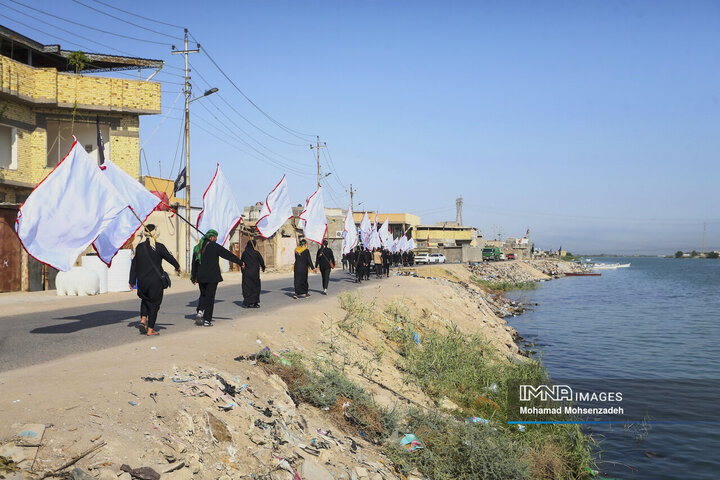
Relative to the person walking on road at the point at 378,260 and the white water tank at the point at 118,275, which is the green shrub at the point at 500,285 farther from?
the white water tank at the point at 118,275

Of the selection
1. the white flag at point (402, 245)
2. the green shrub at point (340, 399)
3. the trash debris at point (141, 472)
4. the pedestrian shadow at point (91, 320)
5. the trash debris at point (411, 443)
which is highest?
the white flag at point (402, 245)

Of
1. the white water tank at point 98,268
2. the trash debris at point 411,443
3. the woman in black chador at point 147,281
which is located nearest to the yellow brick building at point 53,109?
the white water tank at point 98,268

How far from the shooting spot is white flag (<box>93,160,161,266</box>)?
1023 cm

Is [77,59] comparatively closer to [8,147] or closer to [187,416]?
[8,147]

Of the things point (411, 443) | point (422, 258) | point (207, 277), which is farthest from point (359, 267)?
point (422, 258)

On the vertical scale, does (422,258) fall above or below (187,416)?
above

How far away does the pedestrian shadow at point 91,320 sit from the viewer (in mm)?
10194

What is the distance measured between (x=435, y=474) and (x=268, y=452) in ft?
7.58

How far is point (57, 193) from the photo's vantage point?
28.9 ft

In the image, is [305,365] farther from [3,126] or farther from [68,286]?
[3,126]

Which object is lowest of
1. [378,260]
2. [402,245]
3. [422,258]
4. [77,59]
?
[422,258]

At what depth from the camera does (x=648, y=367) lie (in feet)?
53.6

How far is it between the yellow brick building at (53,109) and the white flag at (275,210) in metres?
11.7

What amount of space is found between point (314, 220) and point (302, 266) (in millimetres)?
3291
